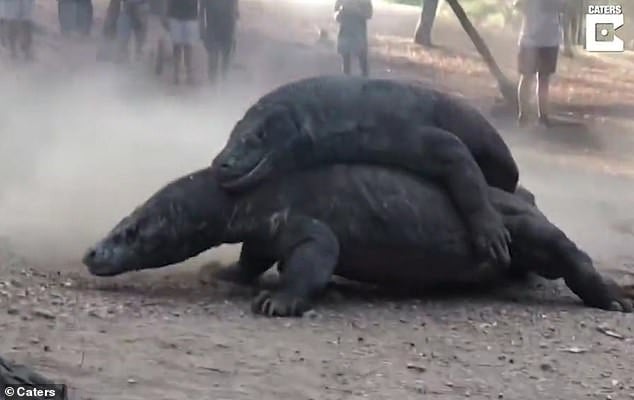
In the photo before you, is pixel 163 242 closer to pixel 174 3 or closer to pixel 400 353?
pixel 400 353

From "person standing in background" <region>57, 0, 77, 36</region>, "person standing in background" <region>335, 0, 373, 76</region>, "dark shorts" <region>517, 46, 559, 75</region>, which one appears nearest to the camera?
"dark shorts" <region>517, 46, 559, 75</region>

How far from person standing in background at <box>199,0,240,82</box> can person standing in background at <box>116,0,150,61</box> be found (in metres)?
0.55

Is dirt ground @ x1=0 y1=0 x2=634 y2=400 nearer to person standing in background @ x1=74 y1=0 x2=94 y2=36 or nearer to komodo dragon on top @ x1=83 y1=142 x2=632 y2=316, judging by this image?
komodo dragon on top @ x1=83 y1=142 x2=632 y2=316

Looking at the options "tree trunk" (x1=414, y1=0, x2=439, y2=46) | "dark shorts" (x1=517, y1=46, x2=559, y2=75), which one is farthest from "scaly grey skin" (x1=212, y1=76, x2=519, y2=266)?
"tree trunk" (x1=414, y1=0, x2=439, y2=46)

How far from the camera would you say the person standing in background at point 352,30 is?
464 inches

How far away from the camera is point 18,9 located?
11.3m

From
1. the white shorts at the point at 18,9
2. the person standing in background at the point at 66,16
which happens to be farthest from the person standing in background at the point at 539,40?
the white shorts at the point at 18,9

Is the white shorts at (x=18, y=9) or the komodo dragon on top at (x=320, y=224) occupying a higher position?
the white shorts at (x=18, y=9)

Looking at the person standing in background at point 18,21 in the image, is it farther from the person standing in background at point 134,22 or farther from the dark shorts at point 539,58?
the dark shorts at point 539,58

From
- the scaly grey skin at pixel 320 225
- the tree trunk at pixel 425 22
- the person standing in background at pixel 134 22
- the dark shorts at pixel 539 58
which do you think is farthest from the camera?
the tree trunk at pixel 425 22

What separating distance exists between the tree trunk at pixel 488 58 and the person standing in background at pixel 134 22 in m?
3.26

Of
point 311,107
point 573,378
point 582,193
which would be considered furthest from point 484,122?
point 582,193

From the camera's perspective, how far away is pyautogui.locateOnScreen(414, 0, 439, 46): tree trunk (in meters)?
12.8

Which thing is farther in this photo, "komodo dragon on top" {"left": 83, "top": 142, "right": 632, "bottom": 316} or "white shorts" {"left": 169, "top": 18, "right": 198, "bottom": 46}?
"white shorts" {"left": 169, "top": 18, "right": 198, "bottom": 46}
